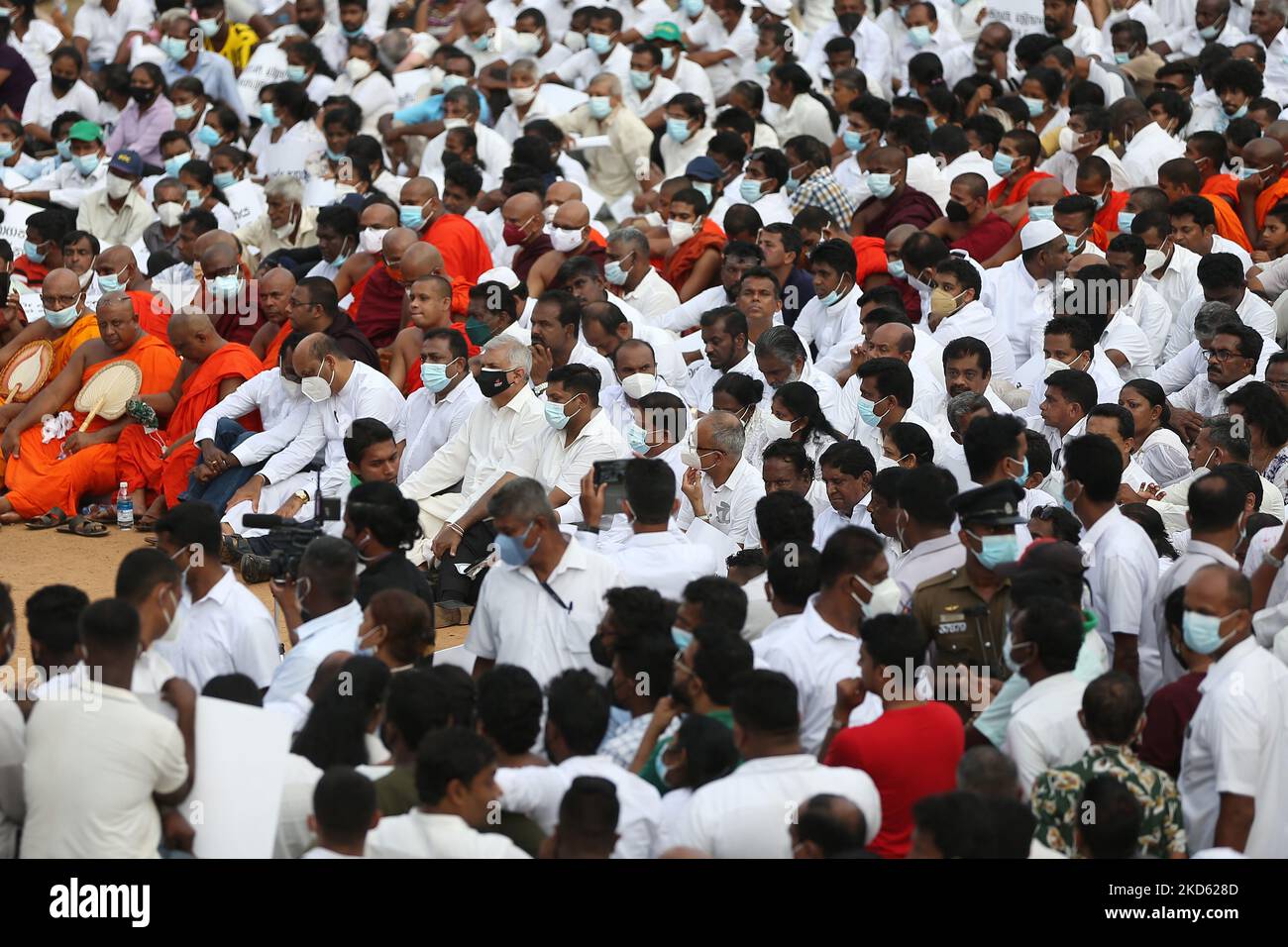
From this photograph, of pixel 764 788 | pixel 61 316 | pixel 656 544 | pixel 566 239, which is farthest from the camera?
pixel 566 239

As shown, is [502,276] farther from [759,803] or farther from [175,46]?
[759,803]

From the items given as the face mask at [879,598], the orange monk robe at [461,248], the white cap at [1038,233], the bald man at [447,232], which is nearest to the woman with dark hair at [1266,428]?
the face mask at [879,598]

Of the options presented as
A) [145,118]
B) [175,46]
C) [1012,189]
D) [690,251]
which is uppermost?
[175,46]

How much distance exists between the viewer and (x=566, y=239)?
467 inches

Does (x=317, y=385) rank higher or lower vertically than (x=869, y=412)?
higher

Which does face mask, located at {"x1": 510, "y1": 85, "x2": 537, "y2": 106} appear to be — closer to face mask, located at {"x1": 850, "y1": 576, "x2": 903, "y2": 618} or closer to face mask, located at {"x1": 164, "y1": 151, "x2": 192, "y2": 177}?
face mask, located at {"x1": 164, "y1": 151, "x2": 192, "y2": 177}

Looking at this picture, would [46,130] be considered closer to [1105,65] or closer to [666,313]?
[666,313]

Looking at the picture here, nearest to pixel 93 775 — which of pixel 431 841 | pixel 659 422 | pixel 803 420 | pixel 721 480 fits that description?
pixel 431 841

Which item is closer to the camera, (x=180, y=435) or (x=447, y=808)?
(x=447, y=808)

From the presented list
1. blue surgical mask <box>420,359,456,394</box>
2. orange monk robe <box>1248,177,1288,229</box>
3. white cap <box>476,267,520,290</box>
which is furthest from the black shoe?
orange monk robe <box>1248,177,1288,229</box>

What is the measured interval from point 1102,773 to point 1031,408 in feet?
15.5

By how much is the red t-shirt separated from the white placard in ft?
5.30

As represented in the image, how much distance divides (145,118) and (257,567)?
23.3 feet

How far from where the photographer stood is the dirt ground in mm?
9555
